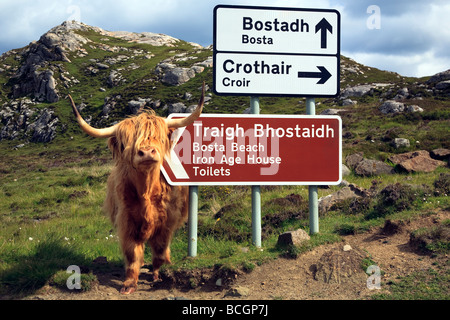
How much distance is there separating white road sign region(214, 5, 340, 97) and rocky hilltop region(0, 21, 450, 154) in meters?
19.7

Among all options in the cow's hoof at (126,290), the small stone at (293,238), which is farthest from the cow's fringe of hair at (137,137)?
the small stone at (293,238)

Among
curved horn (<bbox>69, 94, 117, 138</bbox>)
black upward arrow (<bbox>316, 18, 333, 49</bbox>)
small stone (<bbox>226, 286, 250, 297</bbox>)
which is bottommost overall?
small stone (<bbox>226, 286, 250, 297</bbox>)

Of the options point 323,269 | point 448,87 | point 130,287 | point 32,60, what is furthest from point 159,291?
point 32,60

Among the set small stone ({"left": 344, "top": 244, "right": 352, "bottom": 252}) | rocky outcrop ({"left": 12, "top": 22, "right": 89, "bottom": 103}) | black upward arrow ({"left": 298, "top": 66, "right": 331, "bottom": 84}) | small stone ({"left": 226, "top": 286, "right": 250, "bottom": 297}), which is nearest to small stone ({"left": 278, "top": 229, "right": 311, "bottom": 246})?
small stone ({"left": 344, "top": 244, "right": 352, "bottom": 252})

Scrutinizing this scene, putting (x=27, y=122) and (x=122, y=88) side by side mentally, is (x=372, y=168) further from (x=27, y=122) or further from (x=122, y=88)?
(x=27, y=122)

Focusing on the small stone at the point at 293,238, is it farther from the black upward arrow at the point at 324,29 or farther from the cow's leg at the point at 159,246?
the black upward arrow at the point at 324,29

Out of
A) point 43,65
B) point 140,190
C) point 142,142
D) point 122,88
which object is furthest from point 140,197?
point 43,65

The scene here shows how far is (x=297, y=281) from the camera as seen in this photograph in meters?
4.66

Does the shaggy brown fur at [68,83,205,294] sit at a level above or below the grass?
above

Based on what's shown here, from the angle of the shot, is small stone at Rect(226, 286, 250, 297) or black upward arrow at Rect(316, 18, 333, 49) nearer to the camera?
small stone at Rect(226, 286, 250, 297)

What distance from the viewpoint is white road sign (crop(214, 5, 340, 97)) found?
5887 millimetres

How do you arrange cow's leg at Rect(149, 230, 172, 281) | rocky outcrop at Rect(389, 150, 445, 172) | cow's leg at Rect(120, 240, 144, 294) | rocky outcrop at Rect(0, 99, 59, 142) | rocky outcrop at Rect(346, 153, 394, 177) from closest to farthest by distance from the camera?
cow's leg at Rect(120, 240, 144, 294)
cow's leg at Rect(149, 230, 172, 281)
rocky outcrop at Rect(389, 150, 445, 172)
rocky outcrop at Rect(346, 153, 394, 177)
rocky outcrop at Rect(0, 99, 59, 142)

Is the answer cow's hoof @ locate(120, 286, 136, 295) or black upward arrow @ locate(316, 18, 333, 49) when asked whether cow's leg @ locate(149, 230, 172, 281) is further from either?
black upward arrow @ locate(316, 18, 333, 49)

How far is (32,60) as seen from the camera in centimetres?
7269
